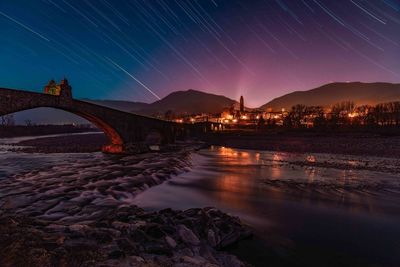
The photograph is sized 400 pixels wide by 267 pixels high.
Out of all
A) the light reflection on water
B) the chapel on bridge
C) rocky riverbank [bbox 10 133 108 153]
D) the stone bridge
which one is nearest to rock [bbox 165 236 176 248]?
the light reflection on water

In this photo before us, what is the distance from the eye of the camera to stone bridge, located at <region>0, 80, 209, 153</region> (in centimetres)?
2995

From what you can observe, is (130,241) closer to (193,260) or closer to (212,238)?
(193,260)

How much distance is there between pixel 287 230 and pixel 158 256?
642cm

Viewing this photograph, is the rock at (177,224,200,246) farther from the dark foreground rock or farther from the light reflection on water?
the light reflection on water

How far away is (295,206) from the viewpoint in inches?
603

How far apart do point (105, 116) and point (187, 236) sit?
38011 millimetres

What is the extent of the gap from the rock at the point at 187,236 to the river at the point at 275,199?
63.2 inches

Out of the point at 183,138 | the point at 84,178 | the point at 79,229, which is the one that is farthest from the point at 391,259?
the point at 183,138

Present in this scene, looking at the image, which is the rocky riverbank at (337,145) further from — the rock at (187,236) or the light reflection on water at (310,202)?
the rock at (187,236)

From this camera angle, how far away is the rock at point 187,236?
879cm

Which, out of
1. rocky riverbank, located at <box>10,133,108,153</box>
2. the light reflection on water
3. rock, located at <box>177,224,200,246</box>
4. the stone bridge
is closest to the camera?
rock, located at <box>177,224,200,246</box>

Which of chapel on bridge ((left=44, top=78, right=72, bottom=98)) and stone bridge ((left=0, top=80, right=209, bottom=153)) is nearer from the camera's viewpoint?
stone bridge ((left=0, top=80, right=209, bottom=153))

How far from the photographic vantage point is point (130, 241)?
27.0ft

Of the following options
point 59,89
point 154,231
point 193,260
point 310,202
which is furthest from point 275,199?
point 59,89
